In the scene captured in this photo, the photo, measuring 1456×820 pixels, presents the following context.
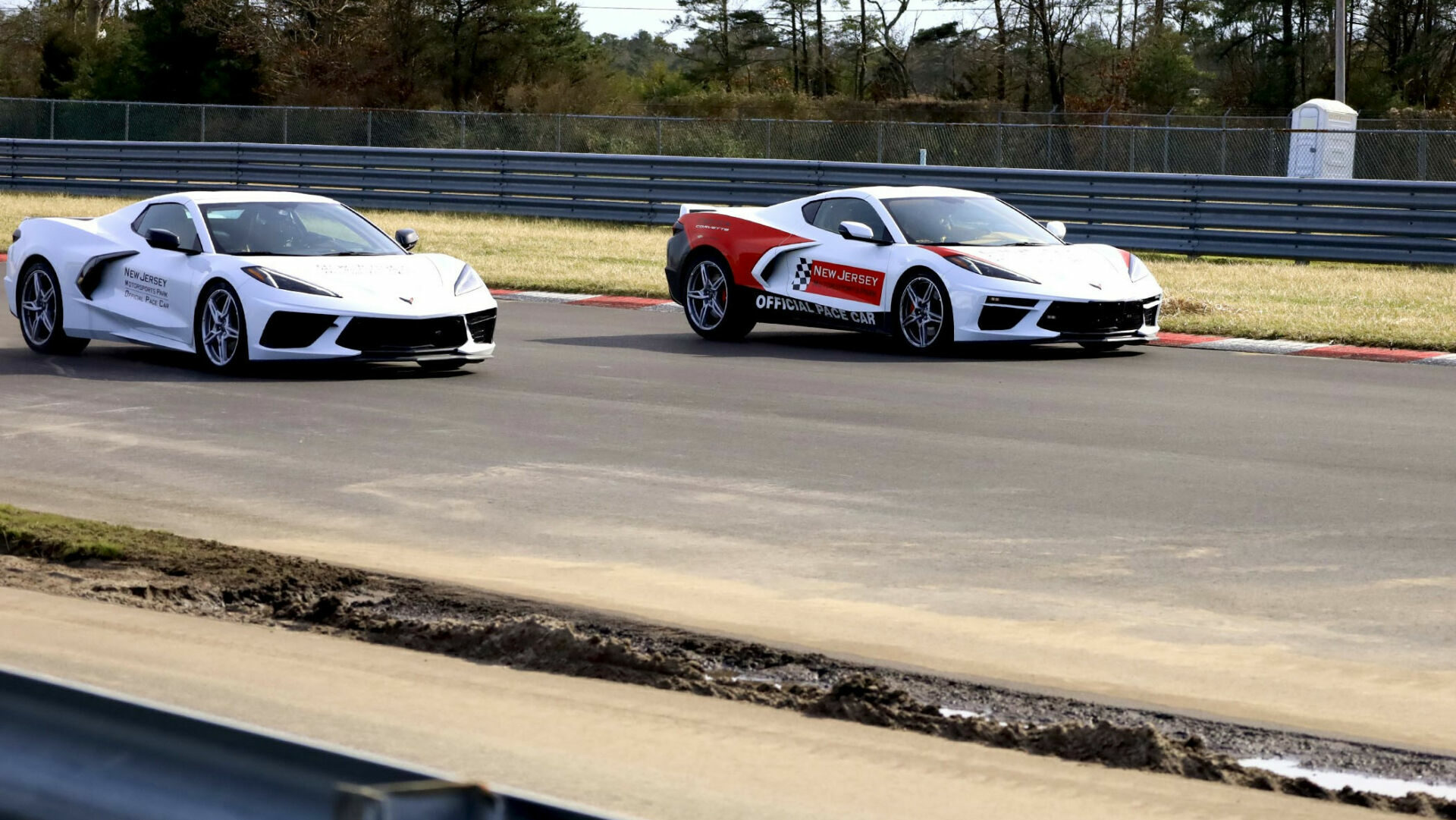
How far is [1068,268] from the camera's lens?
46.5 feet

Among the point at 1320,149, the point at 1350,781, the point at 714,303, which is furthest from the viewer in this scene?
the point at 1320,149

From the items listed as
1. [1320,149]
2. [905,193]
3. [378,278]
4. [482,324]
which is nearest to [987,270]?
[905,193]

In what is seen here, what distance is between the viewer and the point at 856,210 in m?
15.0

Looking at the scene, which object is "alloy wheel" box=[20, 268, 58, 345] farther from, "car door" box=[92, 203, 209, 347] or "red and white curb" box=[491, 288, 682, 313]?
"red and white curb" box=[491, 288, 682, 313]

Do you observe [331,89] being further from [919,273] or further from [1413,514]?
[1413,514]

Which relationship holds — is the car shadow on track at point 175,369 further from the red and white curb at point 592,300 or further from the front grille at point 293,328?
the red and white curb at point 592,300

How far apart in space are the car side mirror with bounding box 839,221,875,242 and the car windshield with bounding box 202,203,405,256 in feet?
11.4

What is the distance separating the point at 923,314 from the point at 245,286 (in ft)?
16.8

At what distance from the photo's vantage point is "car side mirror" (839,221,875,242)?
14.4m

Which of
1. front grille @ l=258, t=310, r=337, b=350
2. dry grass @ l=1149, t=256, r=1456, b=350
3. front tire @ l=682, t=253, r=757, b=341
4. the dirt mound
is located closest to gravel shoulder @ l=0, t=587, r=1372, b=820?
the dirt mound

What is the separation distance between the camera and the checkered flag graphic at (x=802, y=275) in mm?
14984

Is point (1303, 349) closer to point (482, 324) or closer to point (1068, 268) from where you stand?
point (1068, 268)

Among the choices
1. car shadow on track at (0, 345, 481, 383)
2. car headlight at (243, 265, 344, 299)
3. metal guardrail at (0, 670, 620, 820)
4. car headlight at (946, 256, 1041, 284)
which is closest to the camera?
metal guardrail at (0, 670, 620, 820)

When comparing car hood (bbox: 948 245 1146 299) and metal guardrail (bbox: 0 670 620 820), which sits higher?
car hood (bbox: 948 245 1146 299)
